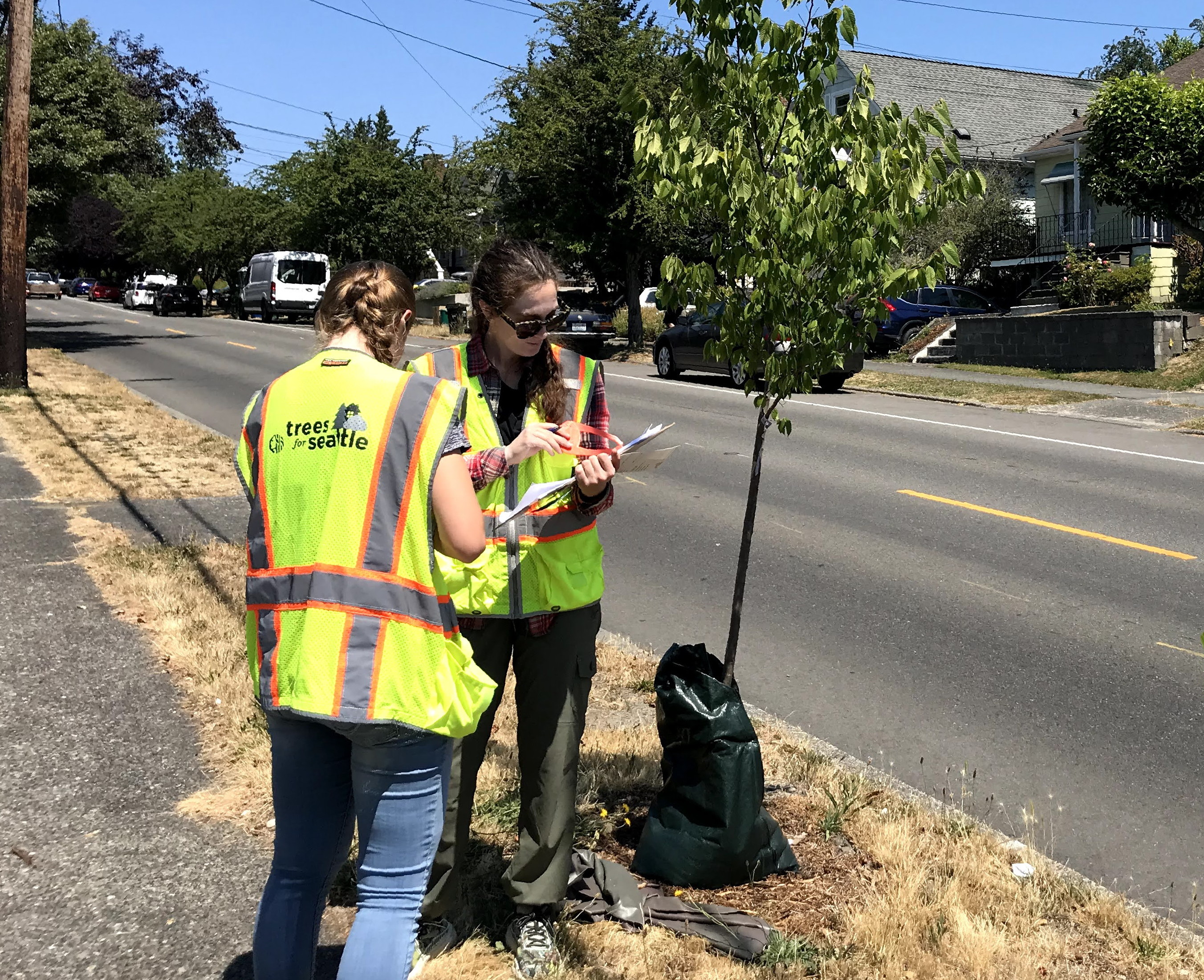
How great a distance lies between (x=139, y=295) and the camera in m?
59.8

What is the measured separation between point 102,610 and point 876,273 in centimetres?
471

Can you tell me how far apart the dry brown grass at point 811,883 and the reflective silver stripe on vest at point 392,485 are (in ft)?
4.47

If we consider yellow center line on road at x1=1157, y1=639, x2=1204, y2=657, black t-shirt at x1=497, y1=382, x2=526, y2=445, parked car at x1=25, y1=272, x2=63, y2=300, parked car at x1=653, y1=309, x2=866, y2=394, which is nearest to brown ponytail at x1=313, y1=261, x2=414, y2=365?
black t-shirt at x1=497, y1=382, x2=526, y2=445

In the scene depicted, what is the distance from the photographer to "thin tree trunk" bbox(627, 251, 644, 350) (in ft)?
91.7

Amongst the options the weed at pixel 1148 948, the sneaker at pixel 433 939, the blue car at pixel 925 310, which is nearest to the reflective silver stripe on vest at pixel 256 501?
the sneaker at pixel 433 939

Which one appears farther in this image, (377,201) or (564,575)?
(377,201)

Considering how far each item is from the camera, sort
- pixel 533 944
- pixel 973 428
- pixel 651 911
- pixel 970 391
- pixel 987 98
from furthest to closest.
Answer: pixel 987 98 < pixel 970 391 < pixel 973 428 < pixel 651 911 < pixel 533 944

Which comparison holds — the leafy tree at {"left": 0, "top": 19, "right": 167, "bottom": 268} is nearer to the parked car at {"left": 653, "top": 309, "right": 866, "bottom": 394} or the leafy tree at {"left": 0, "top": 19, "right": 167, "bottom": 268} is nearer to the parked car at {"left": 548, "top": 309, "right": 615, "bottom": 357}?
the parked car at {"left": 548, "top": 309, "right": 615, "bottom": 357}

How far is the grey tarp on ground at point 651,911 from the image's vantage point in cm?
331

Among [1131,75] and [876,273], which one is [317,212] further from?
[876,273]

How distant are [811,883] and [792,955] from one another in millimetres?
462

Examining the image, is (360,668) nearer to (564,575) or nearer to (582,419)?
(564,575)

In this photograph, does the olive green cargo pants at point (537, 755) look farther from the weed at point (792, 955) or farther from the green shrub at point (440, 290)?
the green shrub at point (440, 290)

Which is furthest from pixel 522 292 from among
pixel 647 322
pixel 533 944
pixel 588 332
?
pixel 647 322
